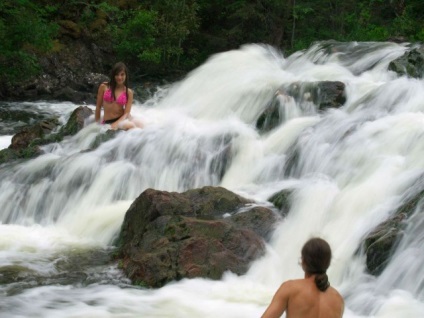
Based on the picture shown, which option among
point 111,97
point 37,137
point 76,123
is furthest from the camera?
point 37,137

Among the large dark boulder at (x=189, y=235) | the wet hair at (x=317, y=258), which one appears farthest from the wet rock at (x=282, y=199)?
the wet hair at (x=317, y=258)

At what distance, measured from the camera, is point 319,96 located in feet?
37.1

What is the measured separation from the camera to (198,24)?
83.3 feet

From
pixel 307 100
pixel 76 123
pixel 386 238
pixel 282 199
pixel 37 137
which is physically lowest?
pixel 386 238

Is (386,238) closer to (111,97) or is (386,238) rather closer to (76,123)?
(111,97)

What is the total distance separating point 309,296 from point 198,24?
2244cm

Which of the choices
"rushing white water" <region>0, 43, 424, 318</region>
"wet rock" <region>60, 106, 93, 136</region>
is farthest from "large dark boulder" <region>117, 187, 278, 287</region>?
"wet rock" <region>60, 106, 93, 136</region>

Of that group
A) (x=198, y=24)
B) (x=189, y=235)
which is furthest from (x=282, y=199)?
(x=198, y=24)

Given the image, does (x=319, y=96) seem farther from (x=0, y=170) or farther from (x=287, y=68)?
(x=0, y=170)

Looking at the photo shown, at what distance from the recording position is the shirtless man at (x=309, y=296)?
3695 millimetres

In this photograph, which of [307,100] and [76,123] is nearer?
[307,100]

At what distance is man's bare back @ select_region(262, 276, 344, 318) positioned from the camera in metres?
3.78

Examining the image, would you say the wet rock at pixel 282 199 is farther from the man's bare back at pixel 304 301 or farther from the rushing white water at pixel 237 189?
the man's bare back at pixel 304 301

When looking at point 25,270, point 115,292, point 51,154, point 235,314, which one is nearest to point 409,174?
point 235,314
